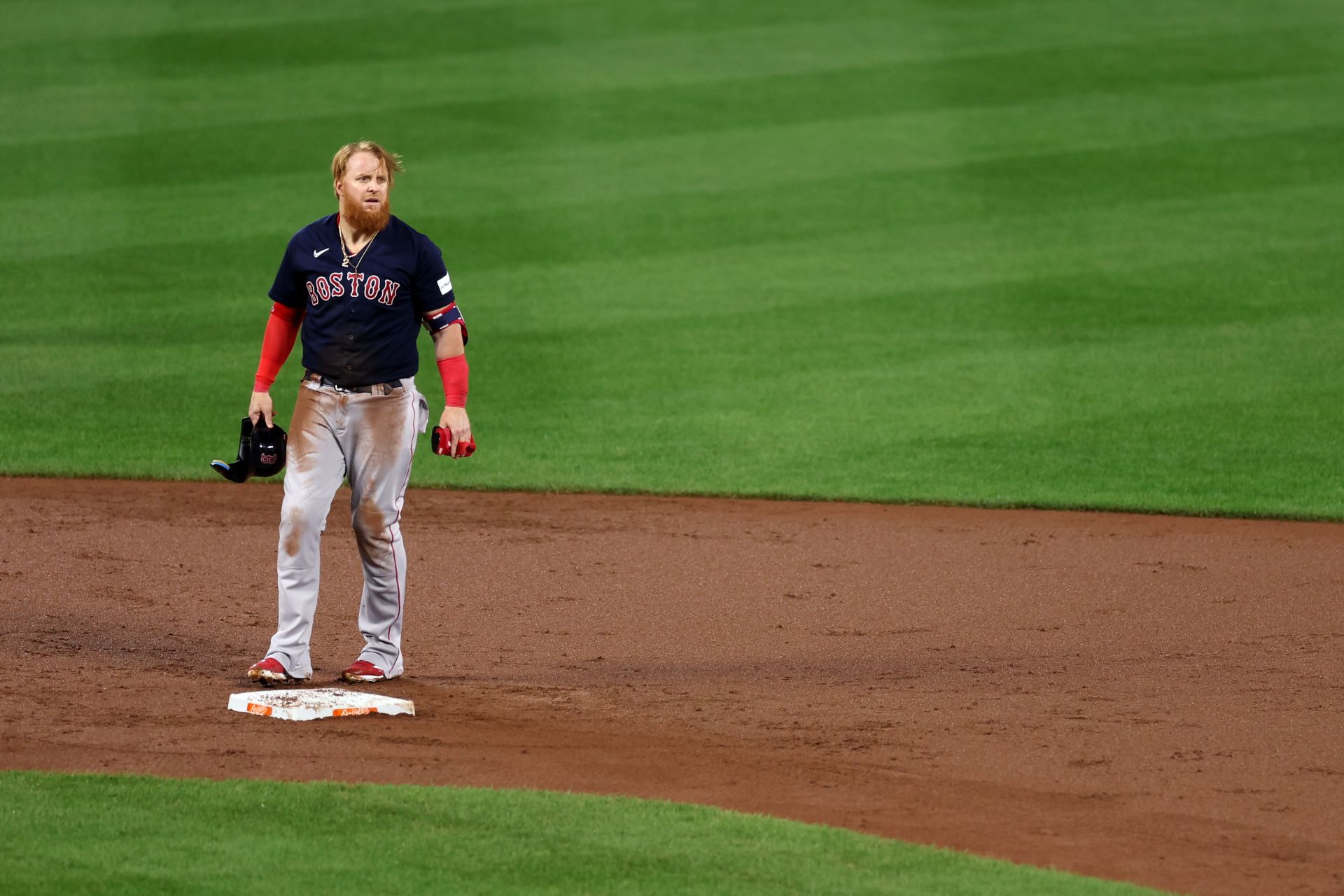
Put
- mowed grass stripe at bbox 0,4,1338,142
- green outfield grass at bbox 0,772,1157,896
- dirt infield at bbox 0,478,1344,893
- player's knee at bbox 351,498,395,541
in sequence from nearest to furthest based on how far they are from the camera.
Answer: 1. green outfield grass at bbox 0,772,1157,896
2. dirt infield at bbox 0,478,1344,893
3. player's knee at bbox 351,498,395,541
4. mowed grass stripe at bbox 0,4,1338,142

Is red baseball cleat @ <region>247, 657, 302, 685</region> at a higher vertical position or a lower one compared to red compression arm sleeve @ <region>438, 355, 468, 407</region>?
lower

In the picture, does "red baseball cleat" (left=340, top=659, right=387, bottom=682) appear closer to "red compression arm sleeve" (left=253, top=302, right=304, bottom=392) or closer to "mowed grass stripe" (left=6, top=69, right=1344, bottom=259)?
"red compression arm sleeve" (left=253, top=302, right=304, bottom=392)

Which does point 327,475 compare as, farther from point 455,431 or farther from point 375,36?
point 375,36

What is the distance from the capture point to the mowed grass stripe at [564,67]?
18.4m

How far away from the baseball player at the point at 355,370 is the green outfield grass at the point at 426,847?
1260 mm

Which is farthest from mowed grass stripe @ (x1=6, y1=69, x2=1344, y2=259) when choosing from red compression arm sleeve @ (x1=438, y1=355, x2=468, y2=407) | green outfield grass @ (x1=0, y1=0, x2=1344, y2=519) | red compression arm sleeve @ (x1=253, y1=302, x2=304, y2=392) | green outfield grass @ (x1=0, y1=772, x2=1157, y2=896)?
green outfield grass @ (x1=0, y1=772, x2=1157, y2=896)

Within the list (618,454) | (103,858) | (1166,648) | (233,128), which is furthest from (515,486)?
(233,128)

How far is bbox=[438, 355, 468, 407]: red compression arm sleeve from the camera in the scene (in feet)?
20.8

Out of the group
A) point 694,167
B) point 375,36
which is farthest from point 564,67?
point 694,167

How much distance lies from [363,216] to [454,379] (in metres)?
0.67

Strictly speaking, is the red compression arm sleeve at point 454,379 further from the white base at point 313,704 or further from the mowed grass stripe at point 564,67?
the mowed grass stripe at point 564,67

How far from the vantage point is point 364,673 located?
21.2 ft

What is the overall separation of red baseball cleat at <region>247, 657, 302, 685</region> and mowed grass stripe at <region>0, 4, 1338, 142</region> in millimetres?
12806

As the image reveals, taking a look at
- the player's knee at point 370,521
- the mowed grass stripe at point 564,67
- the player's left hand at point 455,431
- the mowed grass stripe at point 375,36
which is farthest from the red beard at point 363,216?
the mowed grass stripe at point 375,36
